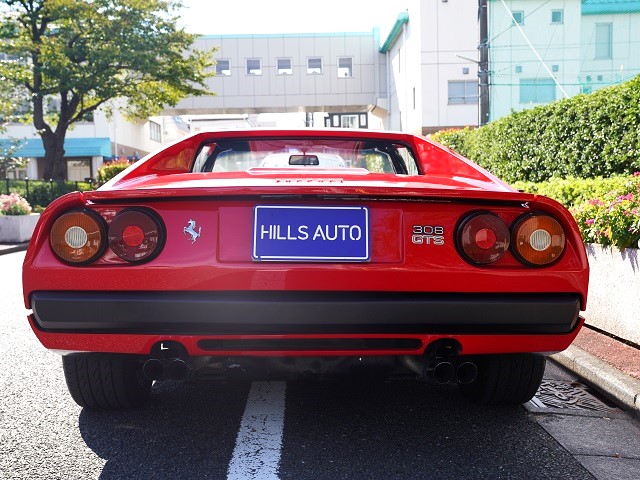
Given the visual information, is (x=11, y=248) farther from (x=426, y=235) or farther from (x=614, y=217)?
(x=426, y=235)

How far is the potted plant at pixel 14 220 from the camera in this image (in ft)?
→ 54.6

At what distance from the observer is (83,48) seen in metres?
25.9

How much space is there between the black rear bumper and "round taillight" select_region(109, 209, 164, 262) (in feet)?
0.49

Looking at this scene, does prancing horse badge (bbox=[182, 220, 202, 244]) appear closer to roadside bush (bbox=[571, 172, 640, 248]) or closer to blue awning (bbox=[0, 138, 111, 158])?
roadside bush (bbox=[571, 172, 640, 248])

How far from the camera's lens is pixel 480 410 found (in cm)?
356

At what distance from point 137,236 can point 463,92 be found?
32.7 metres

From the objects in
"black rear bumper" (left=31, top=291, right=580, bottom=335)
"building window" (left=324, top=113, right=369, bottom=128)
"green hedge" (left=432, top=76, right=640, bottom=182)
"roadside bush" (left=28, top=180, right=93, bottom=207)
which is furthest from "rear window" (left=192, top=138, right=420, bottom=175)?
"building window" (left=324, top=113, right=369, bottom=128)

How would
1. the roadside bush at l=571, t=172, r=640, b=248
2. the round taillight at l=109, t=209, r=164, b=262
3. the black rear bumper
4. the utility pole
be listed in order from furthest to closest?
the utility pole → the roadside bush at l=571, t=172, r=640, b=248 → the round taillight at l=109, t=209, r=164, b=262 → the black rear bumper

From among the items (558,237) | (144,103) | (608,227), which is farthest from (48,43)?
(558,237)

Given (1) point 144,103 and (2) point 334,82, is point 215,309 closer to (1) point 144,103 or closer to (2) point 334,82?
(1) point 144,103

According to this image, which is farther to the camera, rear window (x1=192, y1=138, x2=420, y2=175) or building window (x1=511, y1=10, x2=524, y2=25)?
building window (x1=511, y1=10, x2=524, y2=25)

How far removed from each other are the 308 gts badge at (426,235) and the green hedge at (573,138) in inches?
211

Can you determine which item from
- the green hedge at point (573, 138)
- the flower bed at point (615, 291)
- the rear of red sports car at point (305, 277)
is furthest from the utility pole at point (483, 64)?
the rear of red sports car at point (305, 277)

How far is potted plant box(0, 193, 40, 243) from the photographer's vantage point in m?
16.6
